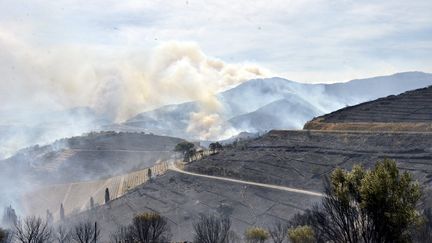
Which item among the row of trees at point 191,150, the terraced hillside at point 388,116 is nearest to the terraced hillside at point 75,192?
the row of trees at point 191,150

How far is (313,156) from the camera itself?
371ft

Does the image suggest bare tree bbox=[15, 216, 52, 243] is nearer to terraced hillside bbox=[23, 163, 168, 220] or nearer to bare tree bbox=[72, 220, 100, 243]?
bare tree bbox=[72, 220, 100, 243]

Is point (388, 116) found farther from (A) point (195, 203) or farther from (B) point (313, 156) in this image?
(A) point (195, 203)

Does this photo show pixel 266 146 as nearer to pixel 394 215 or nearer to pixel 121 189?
pixel 121 189

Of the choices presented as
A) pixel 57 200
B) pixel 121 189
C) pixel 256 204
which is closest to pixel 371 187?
pixel 256 204

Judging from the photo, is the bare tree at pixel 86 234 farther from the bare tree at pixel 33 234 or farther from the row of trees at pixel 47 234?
the bare tree at pixel 33 234

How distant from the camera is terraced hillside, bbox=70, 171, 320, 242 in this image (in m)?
91.6

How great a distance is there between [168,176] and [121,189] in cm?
3349

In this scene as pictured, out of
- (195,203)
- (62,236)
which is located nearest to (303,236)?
(62,236)

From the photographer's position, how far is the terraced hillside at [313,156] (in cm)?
9719

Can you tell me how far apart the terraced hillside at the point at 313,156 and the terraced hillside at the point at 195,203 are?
6.12 meters

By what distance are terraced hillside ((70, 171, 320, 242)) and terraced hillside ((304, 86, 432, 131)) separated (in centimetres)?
3480

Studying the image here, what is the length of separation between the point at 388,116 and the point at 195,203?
5777 centimetres

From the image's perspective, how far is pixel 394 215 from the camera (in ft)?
94.8
